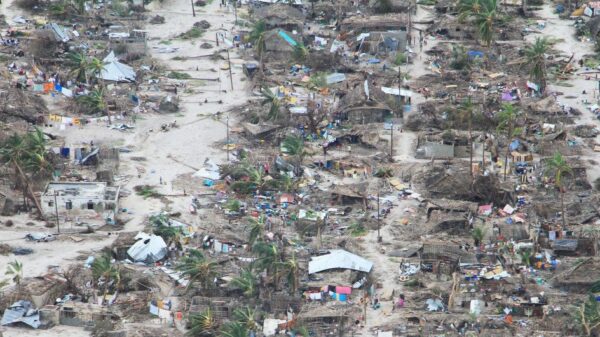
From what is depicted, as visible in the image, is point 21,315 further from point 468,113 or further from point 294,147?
point 468,113

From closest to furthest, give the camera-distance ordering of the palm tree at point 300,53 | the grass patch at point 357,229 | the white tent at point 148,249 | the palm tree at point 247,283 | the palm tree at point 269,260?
the palm tree at point 247,283, the palm tree at point 269,260, the white tent at point 148,249, the grass patch at point 357,229, the palm tree at point 300,53

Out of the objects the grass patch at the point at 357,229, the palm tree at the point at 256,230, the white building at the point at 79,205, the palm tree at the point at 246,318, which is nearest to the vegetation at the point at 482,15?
the grass patch at the point at 357,229

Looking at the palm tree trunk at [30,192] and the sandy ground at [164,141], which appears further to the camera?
the palm tree trunk at [30,192]

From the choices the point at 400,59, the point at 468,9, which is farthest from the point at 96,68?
the point at 468,9

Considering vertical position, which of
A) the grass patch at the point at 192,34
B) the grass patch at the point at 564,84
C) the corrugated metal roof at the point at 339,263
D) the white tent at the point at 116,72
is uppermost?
the corrugated metal roof at the point at 339,263

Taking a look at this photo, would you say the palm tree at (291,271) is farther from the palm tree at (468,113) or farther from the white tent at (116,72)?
the white tent at (116,72)

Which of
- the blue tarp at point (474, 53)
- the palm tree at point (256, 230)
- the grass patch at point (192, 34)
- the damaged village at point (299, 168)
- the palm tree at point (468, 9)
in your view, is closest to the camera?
the damaged village at point (299, 168)

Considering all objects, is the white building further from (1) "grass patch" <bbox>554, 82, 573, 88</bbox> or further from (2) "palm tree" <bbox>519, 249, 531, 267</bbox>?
(1) "grass patch" <bbox>554, 82, 573, 88</bbox>
